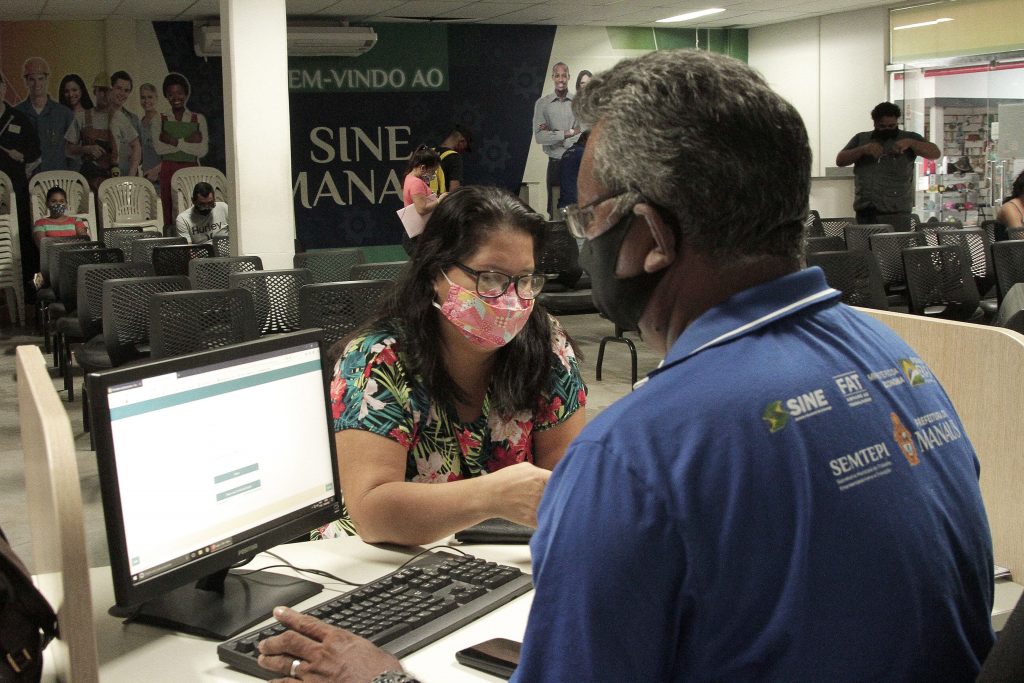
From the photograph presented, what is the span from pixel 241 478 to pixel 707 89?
3.36ft

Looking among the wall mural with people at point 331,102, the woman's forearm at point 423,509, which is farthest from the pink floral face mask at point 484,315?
the wall mural with people at point 331,102

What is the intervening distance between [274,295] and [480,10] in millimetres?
7691

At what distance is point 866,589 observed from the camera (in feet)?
3.12

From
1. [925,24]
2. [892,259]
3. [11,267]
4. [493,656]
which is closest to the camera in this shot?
[493,656]

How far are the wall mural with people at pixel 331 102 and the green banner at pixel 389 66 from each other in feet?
0.04

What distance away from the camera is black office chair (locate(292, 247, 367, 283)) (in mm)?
6012

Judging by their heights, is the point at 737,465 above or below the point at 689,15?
below

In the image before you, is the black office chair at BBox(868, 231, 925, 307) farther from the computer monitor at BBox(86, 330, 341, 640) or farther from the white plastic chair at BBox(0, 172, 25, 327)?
the white plastic chair at BBox(0, 172, 25, 327)

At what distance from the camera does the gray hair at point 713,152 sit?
97 cm

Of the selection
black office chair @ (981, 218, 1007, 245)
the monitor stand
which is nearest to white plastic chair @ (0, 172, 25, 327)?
black office chair @ (981, 218, 1007, 245)

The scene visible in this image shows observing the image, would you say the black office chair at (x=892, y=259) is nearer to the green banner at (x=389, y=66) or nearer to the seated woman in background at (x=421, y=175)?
the seated woman in background at (x=421, y=175)

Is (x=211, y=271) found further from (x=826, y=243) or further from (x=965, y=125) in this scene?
(x=965, y=125)

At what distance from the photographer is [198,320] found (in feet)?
12.0

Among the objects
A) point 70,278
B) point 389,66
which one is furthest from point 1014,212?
point 389,66
